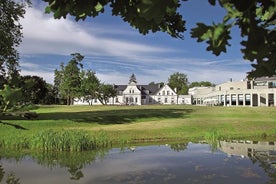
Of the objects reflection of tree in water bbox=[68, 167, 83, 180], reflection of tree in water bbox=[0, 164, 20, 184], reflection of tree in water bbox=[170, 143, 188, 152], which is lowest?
reflection of tree in water bbox=[0, 164, 20, 184]

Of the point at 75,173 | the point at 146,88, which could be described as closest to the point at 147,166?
the point at 75,173

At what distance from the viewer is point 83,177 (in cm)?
1725

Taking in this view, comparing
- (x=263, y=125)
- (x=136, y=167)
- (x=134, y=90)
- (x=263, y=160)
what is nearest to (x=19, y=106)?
(x=136, y=167)

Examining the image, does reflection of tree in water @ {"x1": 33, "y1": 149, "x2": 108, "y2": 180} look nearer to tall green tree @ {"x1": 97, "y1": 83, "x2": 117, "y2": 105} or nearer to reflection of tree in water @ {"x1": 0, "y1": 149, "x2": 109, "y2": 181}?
reflection of tree in water @ {"x1": 0, "y1": 149, "x2": 109, "y2": 181}

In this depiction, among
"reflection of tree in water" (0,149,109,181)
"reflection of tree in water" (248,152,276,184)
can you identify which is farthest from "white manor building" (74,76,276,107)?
"reflection of tree in water" (0,149,109,181)

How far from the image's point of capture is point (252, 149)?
1016 inches

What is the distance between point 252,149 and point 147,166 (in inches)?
379

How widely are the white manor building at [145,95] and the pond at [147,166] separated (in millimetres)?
108281

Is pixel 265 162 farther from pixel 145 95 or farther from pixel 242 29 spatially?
pixel 145 95

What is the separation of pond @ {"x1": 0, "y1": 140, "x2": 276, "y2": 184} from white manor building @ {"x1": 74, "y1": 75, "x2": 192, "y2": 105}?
10828cm

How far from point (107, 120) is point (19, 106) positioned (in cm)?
4059

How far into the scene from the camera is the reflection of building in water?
22644 millimetres

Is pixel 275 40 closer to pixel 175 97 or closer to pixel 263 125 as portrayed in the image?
pixel 263 125

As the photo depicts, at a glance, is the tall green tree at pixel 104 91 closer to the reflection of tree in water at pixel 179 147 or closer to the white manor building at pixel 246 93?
the white manor building at pixel 246 93
